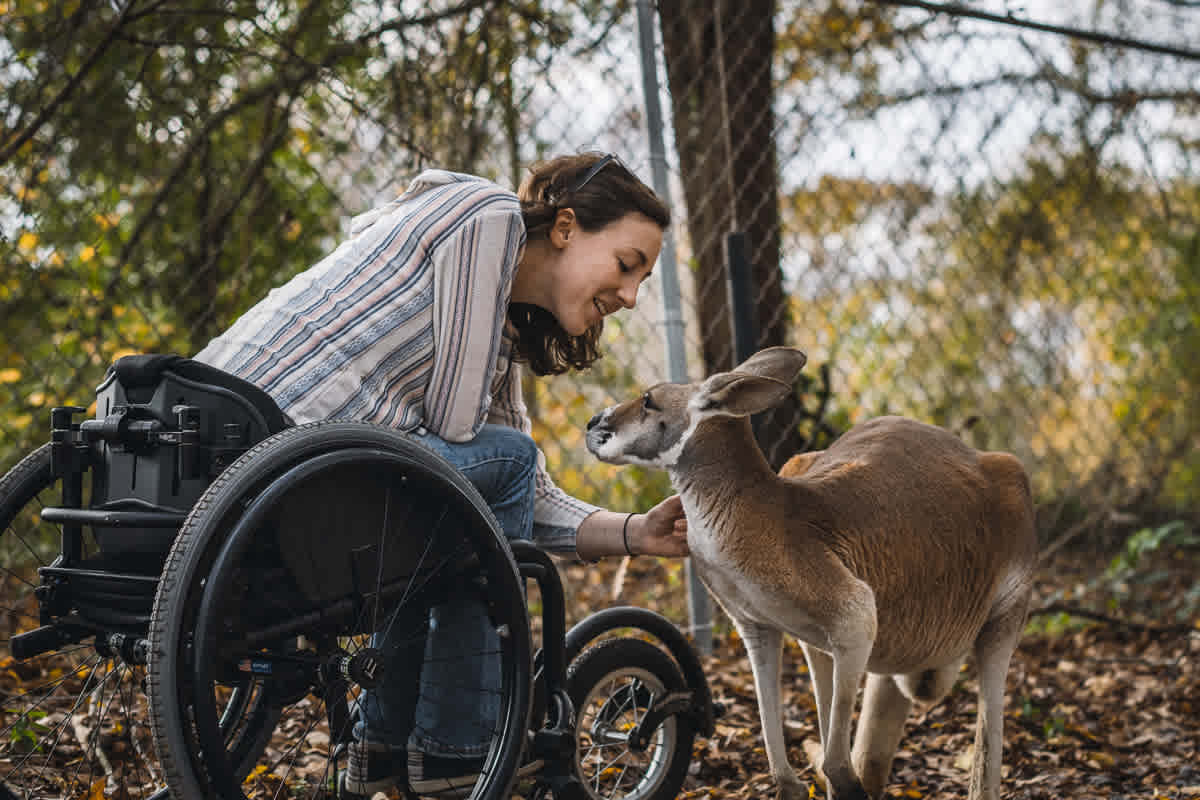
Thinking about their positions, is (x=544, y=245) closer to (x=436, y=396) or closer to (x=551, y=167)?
(x=551, y=167)

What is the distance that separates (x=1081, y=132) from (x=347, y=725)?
4.64 metres

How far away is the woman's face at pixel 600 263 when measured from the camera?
2.60 m

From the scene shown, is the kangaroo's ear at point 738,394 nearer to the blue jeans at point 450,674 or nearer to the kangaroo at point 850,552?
the kangaroo at point 850,552

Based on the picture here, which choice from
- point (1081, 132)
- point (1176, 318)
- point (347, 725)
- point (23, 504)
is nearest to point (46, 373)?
point (23, 504)

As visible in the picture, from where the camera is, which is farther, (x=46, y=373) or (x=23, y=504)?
(x=46, y=373)

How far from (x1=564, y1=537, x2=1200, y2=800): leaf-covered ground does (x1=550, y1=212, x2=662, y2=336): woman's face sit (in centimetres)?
139

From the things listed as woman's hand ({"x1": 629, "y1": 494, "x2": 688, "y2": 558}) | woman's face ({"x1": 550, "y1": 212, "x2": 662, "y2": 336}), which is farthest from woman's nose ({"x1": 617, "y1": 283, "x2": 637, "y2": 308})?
woman's hand ({"x1": 629, "y1": 494, "x2": 688, "y2": 558})

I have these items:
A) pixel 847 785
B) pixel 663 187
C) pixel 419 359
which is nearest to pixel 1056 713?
pixel 847 785

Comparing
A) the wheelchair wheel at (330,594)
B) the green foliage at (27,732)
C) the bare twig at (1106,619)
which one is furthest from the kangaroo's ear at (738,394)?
the bare twig at (1106,619)

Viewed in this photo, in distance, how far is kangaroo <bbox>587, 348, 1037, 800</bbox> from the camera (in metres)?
2.50

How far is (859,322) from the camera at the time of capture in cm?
530

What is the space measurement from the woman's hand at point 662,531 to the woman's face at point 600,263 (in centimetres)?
50

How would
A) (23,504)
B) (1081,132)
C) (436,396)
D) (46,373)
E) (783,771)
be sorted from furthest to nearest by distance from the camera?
(1081,132) < (46,373) < (783,771) < (436,396) < (23,504)

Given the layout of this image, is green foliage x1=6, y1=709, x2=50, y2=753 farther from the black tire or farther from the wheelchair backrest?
the black tire
